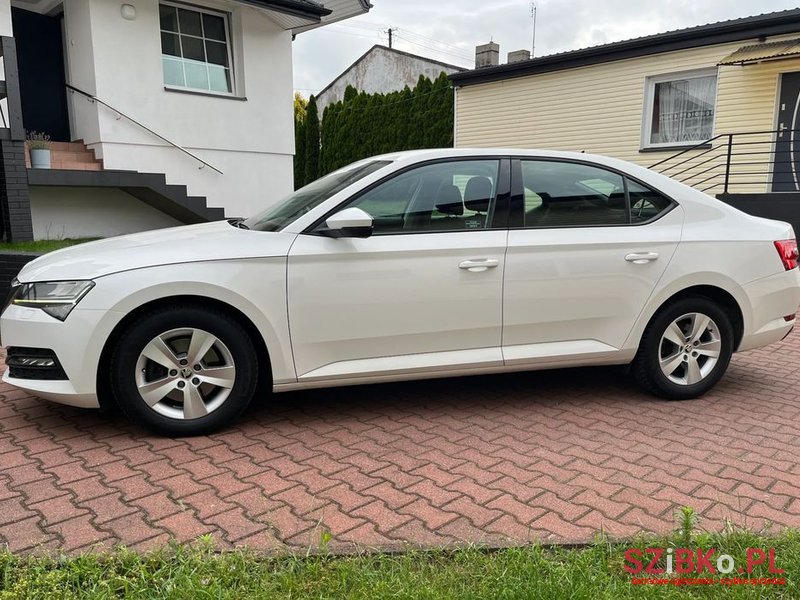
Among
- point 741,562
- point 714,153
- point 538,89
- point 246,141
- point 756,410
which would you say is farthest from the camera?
point 538,89

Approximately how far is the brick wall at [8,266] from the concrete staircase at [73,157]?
2680 millimetres

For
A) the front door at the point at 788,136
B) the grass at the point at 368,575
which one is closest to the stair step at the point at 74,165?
the grass at the point at 368,575

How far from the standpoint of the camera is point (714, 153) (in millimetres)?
13305

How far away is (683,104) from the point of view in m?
14.0

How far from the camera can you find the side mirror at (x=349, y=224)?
3.59m

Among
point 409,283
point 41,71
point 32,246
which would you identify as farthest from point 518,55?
point 409,283

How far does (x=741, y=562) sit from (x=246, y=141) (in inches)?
A: 408

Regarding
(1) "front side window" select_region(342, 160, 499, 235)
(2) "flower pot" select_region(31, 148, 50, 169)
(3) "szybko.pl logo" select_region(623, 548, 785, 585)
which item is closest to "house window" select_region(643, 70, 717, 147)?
(1) "front side window" select_region(342, 160, 499, 235)

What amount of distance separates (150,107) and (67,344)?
7.61 meters

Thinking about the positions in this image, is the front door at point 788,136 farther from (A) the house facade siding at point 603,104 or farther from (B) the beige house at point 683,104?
(A) the house facade siding at point 603,104

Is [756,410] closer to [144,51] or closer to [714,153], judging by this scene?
[144,51]

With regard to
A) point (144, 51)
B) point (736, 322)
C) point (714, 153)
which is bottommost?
point (736, 322)

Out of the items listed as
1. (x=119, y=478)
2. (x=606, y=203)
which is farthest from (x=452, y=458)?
(x=606, y=203)

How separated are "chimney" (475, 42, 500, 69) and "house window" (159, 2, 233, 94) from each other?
9354mm
